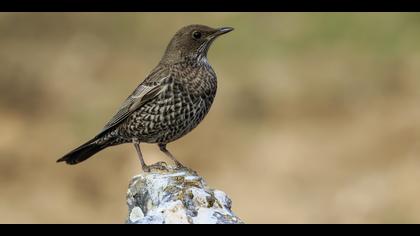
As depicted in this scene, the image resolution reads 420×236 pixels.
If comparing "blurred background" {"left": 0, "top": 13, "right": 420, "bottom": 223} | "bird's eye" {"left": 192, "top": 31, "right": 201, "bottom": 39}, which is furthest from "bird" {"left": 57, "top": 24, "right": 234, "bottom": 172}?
"blurred background" {"left": 0, "top": 13, "right": 420, "bottom": 223}

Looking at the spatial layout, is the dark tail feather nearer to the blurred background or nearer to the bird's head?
the bird's head

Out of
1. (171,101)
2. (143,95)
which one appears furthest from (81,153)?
(171,101)

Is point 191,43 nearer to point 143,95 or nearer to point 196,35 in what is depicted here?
point 196,35

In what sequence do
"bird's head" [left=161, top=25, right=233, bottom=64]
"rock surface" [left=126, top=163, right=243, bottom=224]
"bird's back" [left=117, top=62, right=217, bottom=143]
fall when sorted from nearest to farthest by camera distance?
"rock surface" [left=126, top=163, right=243, bottom=224], "bird's back" [left=117, top=62, right=217, bottom=143], "bird's head" [left=161, top=25, right=233, bottom=64]

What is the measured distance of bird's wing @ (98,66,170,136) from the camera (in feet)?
30.6

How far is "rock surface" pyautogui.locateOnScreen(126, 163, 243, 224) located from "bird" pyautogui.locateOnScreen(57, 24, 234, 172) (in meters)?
0.84

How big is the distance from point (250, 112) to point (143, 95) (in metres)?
11.8

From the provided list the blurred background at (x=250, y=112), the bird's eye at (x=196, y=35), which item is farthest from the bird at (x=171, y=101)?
the blurred background at (x=250, y=112)

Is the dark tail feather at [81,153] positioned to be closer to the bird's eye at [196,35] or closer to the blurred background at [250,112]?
the bird's eye at [196,35]

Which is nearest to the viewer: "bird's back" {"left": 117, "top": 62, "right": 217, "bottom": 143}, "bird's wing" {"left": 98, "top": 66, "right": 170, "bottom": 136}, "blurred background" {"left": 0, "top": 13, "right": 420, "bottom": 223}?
"bird's back" {"left": 117, "top": 62, "right": 217, "bottom": 143}

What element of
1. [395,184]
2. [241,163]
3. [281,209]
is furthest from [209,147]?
[395,184]

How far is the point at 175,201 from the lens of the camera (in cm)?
682

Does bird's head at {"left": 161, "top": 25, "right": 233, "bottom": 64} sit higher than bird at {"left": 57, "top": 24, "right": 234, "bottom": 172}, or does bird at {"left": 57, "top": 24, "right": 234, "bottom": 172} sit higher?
bird's head at {"left": 161, "top": 25, "right": 233, "bottom": 64}
